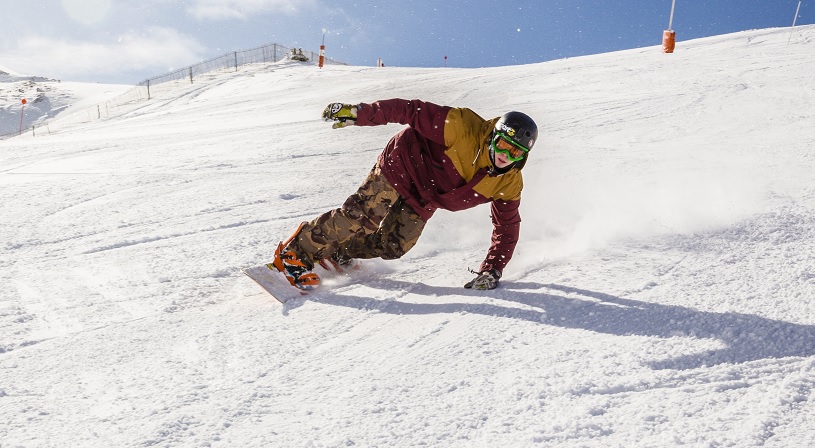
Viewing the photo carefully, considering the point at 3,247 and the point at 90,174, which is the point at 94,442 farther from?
the point at 90,174

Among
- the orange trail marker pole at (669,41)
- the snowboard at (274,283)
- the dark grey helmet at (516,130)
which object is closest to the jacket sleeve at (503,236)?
the dark grey helmet at (516,130)

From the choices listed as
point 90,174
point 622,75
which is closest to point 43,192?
point 90,174

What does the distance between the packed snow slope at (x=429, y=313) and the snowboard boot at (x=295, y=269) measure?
0.15 meters

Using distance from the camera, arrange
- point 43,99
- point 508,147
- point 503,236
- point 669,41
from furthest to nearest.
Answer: point 43,99 → point 669,41 → point 503,236 → point 508,147

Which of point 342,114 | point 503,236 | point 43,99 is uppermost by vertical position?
point 43,99

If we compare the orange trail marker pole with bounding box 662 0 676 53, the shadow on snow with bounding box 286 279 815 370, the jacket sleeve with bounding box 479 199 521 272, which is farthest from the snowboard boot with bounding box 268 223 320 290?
the orange trail marker pole with bounding box 662 0 676 53

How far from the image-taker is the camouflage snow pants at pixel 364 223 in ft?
11.5

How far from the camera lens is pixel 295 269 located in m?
3.43

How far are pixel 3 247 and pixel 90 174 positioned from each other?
260 cm

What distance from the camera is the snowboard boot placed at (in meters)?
3.40

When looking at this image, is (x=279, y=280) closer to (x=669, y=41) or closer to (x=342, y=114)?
(x=342, y=114)

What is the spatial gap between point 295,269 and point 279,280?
4.6 inches

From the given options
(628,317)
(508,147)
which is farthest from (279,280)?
(628,317)

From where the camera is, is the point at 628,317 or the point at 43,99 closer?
the point at 628,317
